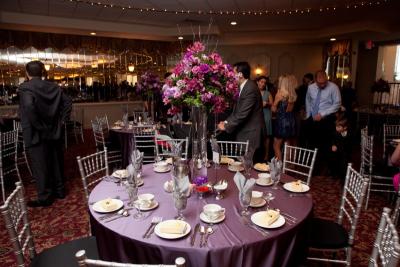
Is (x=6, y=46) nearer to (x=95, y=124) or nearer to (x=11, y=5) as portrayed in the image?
(x=11, y=5)

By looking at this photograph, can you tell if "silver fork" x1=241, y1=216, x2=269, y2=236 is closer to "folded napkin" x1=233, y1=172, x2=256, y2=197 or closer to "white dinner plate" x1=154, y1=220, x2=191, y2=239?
"folded napkin" x1=233, y1=172, x2=256, y2=197

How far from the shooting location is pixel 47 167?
387cm

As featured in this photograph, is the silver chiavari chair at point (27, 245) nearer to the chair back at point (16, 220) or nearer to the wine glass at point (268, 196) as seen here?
the chair back at point (16, 220)

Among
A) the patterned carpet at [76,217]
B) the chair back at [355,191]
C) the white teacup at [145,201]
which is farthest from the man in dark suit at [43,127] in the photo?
the chair back at [355,191]

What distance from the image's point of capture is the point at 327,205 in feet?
12.7

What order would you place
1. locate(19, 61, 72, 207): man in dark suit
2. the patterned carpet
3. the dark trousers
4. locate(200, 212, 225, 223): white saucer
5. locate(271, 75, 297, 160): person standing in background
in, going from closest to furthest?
locate(200, 212, 225, 223): white saucer < the patterned carpet < locate(19, 61, 72, 207): man in dark suit < the dark trousers < locate(271, 75, 297, 160): person standing in background

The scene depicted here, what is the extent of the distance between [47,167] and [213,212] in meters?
2.97

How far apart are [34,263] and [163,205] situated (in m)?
0.84

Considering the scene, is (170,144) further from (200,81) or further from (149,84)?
(149,84)

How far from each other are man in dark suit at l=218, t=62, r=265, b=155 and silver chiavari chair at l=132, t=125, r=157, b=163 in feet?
4.12

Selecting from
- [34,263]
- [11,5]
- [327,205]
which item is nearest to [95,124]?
[34,263]

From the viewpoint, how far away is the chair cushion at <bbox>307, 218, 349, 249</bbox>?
2.05 meters

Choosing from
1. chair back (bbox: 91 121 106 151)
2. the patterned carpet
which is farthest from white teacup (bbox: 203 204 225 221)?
chair back (bbox: 91 121 106 151)

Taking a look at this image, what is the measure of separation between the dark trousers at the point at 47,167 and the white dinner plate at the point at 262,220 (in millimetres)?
3070
